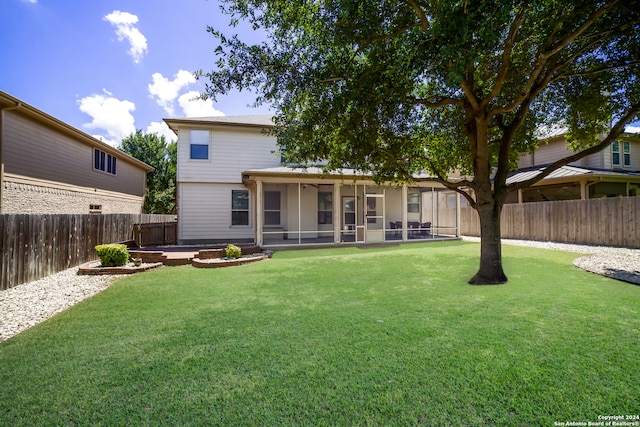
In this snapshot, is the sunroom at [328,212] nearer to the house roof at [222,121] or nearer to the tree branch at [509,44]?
the house roof at [222,121]

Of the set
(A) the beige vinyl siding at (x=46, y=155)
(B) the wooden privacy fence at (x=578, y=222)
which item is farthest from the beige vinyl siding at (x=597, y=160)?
(A) the beige vinyl siding at (x=46, y=155)

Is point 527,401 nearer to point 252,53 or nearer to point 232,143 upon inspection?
point 252,53

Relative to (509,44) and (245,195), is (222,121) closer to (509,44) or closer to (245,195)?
(245,195)

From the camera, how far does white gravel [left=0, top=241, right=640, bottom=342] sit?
4637mm

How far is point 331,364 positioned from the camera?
2.91 meters

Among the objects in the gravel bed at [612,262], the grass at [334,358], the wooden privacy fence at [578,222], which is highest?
the wooden privacy fence at [578,222]

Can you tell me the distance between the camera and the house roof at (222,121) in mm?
13622

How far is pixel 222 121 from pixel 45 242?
8932 mm

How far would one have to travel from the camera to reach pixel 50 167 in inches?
474

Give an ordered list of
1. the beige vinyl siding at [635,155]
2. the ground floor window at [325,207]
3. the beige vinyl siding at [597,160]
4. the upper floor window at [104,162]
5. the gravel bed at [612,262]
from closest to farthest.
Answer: the gravel bed at [612,262] → the upper floor window at [104,162] → the ground floor window at [325,207] → the beige vinyl siding at [597,160] → the beige vinyl siding at [635,155]

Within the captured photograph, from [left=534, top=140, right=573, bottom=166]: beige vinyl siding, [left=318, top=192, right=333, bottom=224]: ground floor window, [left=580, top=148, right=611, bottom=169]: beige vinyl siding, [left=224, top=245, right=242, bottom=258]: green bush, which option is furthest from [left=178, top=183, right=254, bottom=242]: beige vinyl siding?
[left=580, top=148, right=611, bottom=169]: beige vinyl siding

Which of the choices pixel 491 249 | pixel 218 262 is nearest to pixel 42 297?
pixel 218 262

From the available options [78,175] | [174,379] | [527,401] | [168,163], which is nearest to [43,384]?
[174,379]

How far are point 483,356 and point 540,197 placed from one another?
75.0ft
